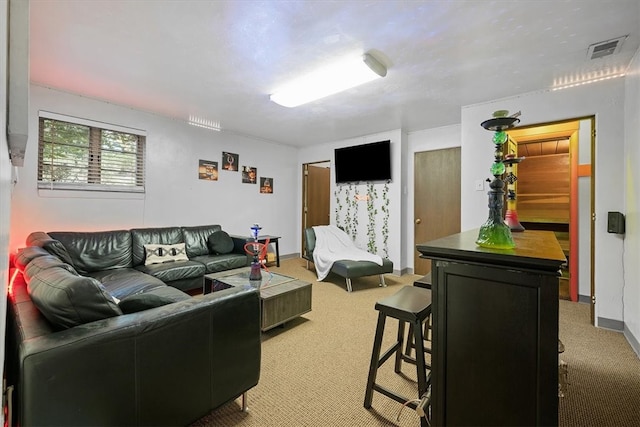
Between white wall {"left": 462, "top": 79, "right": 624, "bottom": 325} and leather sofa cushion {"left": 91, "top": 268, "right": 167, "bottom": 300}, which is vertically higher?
white wall {"left": 462, "top": 79, "right": 624, "bottom": 325}

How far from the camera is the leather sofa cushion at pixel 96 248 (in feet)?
10.2

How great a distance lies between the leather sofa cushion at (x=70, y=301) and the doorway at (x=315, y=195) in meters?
4.85

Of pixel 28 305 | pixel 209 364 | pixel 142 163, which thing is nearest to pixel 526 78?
pixel 209 364

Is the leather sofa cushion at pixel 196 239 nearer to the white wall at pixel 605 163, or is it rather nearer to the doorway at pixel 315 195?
the doorway at pixel 315 195

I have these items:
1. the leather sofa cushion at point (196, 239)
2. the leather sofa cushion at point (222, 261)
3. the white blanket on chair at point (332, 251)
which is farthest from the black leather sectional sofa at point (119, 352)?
the white blanket on chair at point (332, 251)

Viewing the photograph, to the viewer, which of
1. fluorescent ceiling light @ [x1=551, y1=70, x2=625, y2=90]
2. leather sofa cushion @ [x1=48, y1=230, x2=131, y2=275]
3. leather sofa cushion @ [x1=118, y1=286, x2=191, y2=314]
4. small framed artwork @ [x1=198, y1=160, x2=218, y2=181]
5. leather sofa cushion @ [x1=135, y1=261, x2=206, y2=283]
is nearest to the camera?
leather sofa cushion @ [x1=118, y1=286, x2=191, y2=314]

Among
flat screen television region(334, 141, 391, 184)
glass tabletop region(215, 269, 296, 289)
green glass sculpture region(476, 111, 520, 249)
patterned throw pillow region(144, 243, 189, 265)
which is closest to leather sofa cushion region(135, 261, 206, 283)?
patterned throw pillow region(144, 243, 189, 265)

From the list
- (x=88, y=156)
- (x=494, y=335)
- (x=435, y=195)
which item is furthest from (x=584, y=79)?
(x=88, y=156)

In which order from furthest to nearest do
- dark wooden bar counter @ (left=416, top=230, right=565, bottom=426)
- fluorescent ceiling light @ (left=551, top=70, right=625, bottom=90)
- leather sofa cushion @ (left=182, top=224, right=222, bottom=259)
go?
leather sofa cushion @ (left=182, top=224, right=222, bottom=259) < fluorescent ceiling light @ (left=551, top=70, right=625, bottom=90) < dark wooden bar counter @ (left=416, top=230, right=565, bottom=426)

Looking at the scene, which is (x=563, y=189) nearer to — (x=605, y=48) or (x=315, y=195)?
(x=605, y=48)

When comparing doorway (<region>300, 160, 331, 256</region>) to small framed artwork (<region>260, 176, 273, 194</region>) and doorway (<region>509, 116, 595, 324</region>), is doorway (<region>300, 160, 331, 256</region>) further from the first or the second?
doorway (<region>509, 116, 595, 324</region>)

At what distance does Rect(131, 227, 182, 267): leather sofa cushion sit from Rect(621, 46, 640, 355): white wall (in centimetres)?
503

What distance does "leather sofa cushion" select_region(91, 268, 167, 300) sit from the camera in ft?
8.22

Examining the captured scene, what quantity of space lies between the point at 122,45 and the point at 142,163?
2.11 meters
